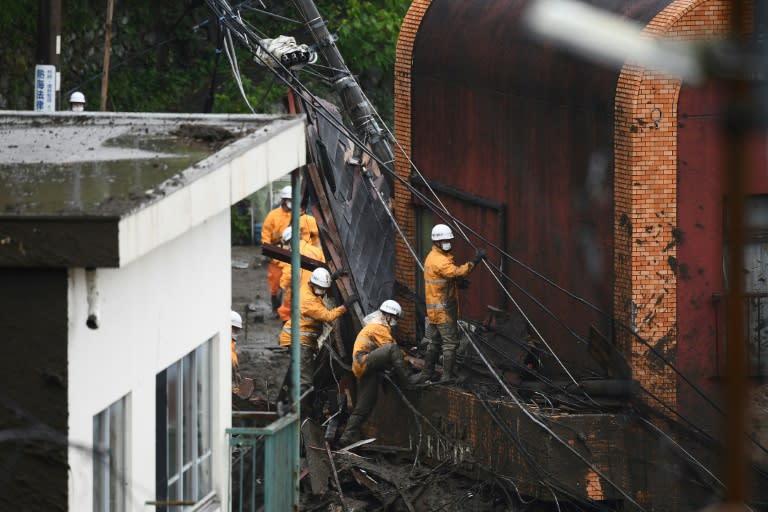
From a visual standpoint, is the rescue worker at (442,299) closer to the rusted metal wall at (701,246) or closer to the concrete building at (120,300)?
the rusted metal wall at (701,246)

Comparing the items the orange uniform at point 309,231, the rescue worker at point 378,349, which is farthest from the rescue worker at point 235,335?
the orange uniform at point 309,231

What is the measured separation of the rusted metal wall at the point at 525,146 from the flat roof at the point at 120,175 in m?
5.69

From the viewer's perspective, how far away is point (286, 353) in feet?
56.5

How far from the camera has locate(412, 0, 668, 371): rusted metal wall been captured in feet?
46.7

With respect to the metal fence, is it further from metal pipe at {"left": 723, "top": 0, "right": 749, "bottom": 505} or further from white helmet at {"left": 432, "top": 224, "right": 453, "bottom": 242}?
metal pipe at {"left": 723, "top": 0, "right": 749, "bottom": 505}

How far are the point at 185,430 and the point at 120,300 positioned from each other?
5.24 feet

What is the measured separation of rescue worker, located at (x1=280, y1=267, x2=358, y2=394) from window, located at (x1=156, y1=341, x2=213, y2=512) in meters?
6.22

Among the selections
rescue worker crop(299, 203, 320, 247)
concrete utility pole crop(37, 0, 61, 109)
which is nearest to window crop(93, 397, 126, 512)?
rescue worker crop(299, 203, 320, 247)

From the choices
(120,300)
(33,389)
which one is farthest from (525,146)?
(33,389)

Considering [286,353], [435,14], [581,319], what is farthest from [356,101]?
[581,319]

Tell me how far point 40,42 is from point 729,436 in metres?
18.4

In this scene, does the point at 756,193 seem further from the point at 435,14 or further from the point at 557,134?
the point at 435,14

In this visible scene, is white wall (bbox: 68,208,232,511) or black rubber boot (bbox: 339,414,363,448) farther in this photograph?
black rubber boot (bbox: 339,414,363,448)

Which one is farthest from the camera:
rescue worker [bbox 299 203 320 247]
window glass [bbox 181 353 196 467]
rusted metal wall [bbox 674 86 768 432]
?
rescue worker [bbox 299 203 320 247]
